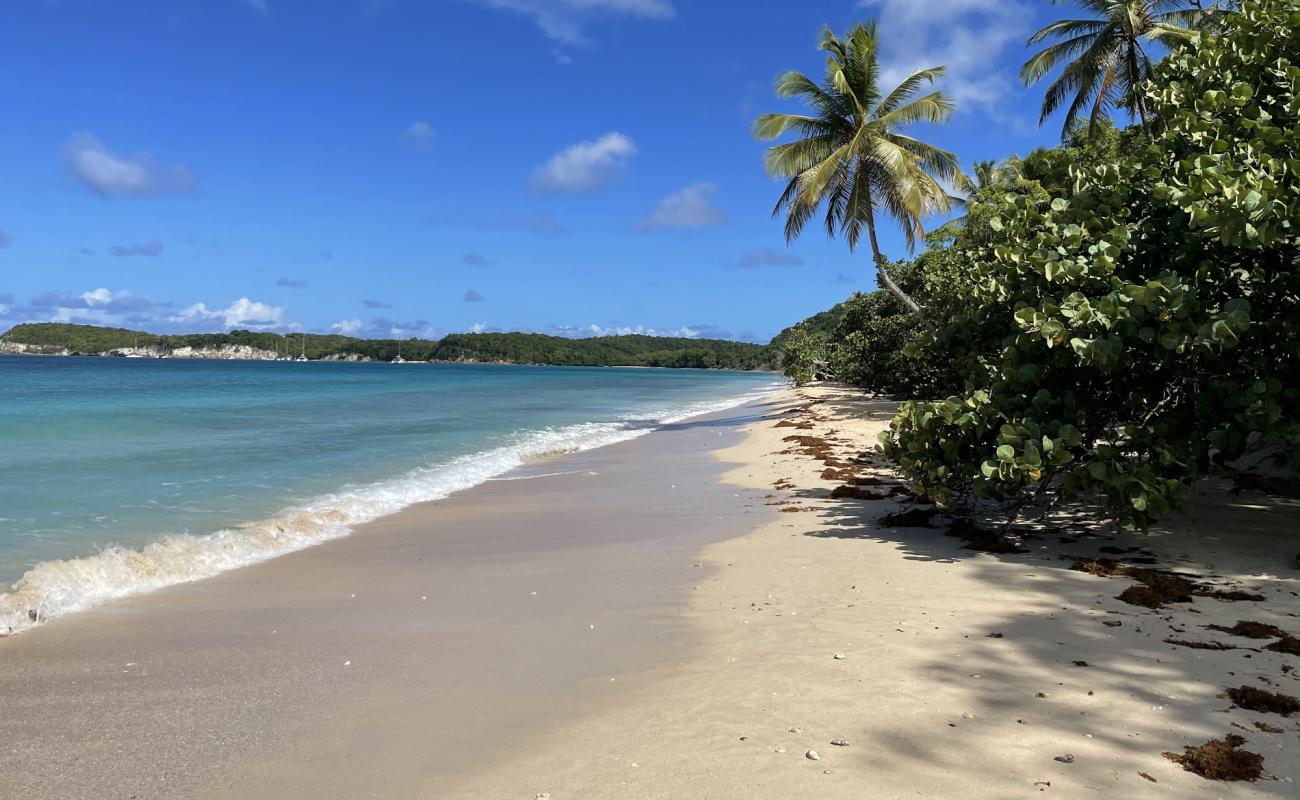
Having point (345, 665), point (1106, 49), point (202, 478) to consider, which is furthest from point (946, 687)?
point (1106, 49)

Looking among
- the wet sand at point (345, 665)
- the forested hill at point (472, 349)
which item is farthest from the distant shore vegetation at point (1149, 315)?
the forested hill at point (472, 349)

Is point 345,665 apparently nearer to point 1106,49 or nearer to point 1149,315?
point 1149,315

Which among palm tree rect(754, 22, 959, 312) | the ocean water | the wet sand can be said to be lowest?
the ocean water

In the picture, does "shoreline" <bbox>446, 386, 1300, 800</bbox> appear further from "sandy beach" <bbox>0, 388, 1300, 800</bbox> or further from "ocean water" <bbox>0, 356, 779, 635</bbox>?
"ocean water" <bbox>0, 356, 779, 635</bbox>

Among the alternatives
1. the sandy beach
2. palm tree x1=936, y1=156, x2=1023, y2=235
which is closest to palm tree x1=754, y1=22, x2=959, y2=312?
palm tree x1=936, y1=156, x2=1023, y2=235

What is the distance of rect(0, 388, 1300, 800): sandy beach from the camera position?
302 cm

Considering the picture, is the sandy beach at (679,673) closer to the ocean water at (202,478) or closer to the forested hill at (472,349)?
the ocean water at (202,478)

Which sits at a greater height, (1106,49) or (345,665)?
(1106,49)

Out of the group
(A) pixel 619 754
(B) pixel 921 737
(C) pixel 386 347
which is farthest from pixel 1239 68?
(C) pixel 386 347

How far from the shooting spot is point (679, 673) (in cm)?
411

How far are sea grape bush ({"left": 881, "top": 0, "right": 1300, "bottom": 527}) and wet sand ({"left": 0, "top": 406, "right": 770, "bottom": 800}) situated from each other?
3091 mm

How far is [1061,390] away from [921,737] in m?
4.31

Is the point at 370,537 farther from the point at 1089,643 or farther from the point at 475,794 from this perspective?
the point at 1089,643

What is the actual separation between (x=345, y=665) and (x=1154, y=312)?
6.21 metres
